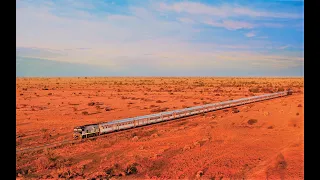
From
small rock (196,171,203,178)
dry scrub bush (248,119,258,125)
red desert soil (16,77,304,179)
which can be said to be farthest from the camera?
dry scrub bush (248,119,258,125)

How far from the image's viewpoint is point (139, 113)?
21.9 m

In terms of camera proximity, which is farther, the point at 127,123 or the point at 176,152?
the point at 127,123

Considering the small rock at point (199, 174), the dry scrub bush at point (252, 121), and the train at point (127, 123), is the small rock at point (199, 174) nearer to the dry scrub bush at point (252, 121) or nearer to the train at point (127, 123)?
the train at point (127, 123)

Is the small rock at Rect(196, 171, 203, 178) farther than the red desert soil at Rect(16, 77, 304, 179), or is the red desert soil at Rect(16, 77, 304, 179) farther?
the red desert soil at Rect(16, 77, 304, 179)

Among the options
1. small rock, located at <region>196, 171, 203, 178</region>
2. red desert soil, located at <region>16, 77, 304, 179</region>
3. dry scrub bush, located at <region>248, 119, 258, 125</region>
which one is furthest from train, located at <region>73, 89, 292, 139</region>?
small rock, located at <region>196, 171, 203, 178</region>

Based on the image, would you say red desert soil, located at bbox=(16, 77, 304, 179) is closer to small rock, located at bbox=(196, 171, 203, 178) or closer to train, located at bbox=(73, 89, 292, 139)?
small rock, located at bbox=(196, 171, 203, 178)

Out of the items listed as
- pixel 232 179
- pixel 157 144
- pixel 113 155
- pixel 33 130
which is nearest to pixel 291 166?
pixel 232 179

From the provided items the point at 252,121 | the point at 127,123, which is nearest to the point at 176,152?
the point at 127,123

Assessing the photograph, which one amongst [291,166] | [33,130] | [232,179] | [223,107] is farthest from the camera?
[223,107]

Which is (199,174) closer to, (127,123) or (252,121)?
(127,123)

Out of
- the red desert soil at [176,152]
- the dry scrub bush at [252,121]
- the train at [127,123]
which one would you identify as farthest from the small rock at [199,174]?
the dry scrub bush at [252,121]
